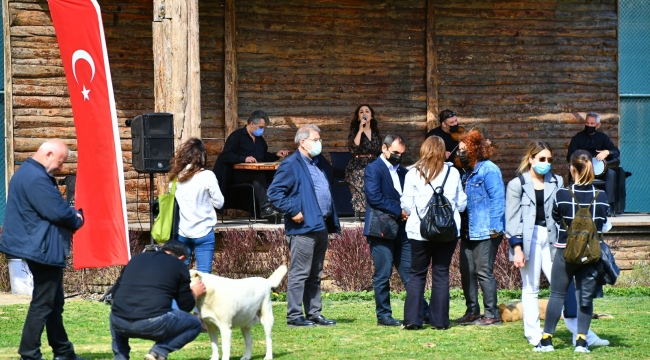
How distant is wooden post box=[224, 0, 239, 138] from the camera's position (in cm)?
1459

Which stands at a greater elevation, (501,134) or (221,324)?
(501,134)

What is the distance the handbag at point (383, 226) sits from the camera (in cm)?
909

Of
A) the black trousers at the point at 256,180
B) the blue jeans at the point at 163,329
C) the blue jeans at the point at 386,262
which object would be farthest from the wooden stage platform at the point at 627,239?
the blue jeans at the point at 163,329


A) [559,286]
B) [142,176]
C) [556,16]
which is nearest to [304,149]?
[559,286]

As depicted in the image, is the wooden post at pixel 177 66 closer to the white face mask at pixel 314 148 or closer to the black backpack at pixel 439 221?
the white face mask at pixel 314 148

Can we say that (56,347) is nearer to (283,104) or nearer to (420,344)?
(420,344)

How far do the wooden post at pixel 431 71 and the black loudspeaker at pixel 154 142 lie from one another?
608cm

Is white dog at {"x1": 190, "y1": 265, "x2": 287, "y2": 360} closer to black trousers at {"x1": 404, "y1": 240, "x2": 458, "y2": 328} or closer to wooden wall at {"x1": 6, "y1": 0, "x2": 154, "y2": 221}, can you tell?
black trousers at {"x1": 404, "y1": 240, "x2": 458, "y2": 328}

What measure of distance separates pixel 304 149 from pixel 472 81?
24.1 ft

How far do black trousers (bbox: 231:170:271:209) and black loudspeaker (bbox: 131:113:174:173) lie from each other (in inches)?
108

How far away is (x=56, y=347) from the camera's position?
24.5 ft

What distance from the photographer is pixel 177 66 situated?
11.1 m

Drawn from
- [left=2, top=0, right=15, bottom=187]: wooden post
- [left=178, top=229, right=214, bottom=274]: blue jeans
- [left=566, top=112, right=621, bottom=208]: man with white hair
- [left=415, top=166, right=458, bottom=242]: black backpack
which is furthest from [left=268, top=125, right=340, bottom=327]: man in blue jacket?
[left=566, top=112, right=621, bottom=208]: man with white hair

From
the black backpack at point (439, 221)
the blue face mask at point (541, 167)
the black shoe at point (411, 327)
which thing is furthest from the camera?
the black shoe at point (411, 327)
